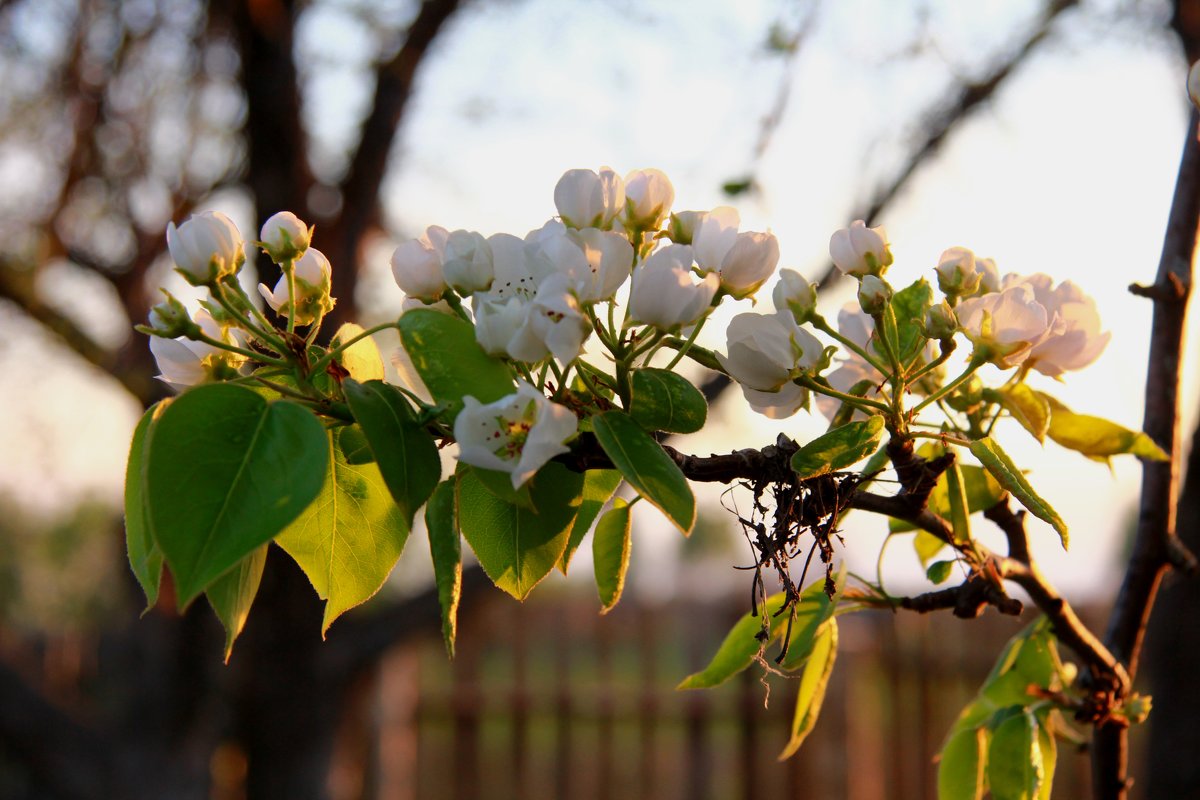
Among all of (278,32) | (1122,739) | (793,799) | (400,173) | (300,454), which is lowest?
(793,799)

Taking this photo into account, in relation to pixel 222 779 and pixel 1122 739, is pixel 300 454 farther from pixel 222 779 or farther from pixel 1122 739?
pixel 222 779

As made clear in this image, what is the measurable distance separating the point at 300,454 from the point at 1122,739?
50cm

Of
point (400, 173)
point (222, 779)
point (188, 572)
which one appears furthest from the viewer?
point (222, 779)

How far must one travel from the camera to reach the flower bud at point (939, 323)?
0.42 meters

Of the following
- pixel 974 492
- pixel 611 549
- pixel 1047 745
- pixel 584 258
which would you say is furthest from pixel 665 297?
pixel 1047 745

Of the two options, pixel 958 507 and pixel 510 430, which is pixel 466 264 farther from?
pixel 958 507

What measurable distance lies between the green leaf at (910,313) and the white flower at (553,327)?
6.4 inches

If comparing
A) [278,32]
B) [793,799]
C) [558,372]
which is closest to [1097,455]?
[558,372]

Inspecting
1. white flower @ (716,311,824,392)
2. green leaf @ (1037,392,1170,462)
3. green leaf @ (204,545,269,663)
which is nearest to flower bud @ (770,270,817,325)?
white flower @ (716,311,824,392)

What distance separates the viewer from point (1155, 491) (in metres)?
0.66

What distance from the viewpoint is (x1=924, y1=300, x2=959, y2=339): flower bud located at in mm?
424

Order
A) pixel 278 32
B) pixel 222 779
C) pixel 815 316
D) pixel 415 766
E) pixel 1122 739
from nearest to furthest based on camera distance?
pixel 815 316 < pixel 1122 739 < pixel 278 32 < pixel 222 779 < pixel 415 766

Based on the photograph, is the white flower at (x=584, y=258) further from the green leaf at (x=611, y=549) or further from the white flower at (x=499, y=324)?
the green leaf at (x=611, y=549)

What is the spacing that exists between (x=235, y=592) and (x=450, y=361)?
0.12 metres
